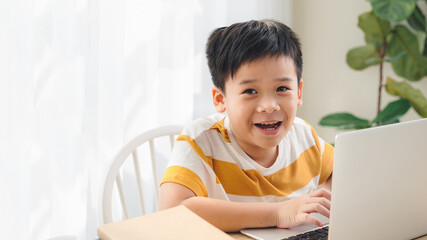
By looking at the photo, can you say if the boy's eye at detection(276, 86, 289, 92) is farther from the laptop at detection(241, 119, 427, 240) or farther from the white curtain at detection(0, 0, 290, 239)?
the white curtain at detection(0, 0, 290, 239)

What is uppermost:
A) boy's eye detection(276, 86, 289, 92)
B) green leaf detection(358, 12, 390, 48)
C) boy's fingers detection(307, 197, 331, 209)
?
green leaf detection(358, 12, 390, 48)

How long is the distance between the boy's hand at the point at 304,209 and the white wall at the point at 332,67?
168 cm

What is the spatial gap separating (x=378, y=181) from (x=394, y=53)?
5.93 ft

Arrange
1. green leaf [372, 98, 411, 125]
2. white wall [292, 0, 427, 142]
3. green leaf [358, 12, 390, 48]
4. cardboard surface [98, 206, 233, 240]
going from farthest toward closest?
1. white wall [292, 0, 427, 142]
2. green leaf [358, 12, 390, 48]
3. green leaf [372, 98, 411, 125]
4. cardboard surface [98, 206, 233, 240]

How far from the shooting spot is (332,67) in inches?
101

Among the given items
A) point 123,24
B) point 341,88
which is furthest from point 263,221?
point 341,88

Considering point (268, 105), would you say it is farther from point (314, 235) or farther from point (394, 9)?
point (394, 9)

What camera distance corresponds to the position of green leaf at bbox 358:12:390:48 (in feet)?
7.41

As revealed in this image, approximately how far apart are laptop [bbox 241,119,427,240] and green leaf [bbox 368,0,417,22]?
1526mm

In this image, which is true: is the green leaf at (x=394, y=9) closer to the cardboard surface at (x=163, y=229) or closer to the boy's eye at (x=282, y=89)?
the boy's eye at (x=282, y=89)

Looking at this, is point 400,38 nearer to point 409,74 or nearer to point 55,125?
point 409,74

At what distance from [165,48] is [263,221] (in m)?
1.28

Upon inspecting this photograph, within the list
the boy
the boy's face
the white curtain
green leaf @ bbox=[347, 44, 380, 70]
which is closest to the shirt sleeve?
the boy

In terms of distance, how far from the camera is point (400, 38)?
2254mm
